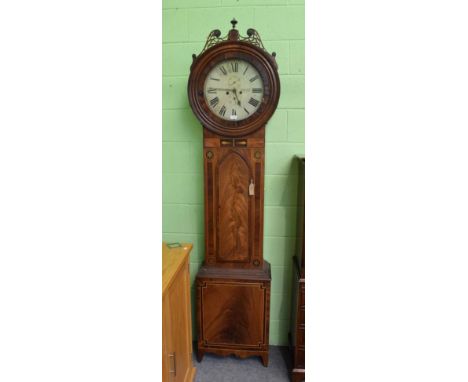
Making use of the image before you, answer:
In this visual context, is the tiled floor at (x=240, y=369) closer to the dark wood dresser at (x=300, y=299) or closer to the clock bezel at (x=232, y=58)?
the dark wood dresser at (x=300, y=299)

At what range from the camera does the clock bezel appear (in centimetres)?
154

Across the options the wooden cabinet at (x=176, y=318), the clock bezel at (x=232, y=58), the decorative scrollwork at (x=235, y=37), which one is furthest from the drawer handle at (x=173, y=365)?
the decorative scrollwork at (x=235, y=37)

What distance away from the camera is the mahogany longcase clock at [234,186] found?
1.56 m

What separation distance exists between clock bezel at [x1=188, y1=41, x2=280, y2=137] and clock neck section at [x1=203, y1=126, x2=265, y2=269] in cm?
4

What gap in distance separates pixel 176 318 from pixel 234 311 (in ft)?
1.66

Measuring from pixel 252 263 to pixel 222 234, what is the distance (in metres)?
0.21

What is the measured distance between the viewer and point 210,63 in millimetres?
1569

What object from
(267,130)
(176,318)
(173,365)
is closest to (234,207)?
(267,130)

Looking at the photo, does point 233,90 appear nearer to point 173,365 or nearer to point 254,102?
point 254,102

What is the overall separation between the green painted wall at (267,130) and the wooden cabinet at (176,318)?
51 centimetres

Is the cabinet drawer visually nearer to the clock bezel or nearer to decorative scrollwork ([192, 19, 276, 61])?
the clock bezel

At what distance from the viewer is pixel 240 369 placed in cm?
176

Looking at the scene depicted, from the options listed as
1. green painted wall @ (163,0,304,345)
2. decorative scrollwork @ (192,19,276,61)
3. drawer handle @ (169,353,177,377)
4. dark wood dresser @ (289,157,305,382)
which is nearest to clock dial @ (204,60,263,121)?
decorative scrollwork @ (192,19,276,61)
